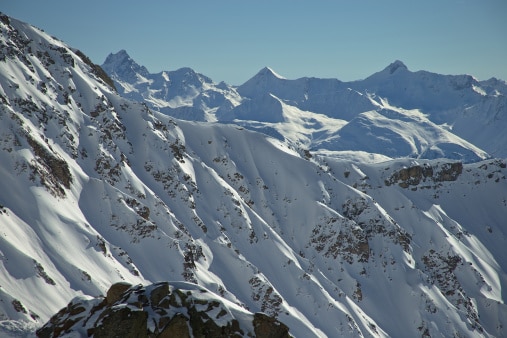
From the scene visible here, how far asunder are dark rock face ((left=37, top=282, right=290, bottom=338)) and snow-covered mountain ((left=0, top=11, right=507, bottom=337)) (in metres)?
50.3

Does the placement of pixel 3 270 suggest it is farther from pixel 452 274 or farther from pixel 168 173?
pixel 452 274

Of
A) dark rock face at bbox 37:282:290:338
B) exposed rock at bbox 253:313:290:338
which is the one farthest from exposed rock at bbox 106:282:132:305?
exposed rock at bbox 253:313:290:338

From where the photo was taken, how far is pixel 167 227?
150m

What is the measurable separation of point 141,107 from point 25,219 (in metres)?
76.9

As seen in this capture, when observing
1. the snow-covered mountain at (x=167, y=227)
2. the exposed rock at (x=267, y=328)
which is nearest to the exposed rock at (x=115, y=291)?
the exposed rock at (x=267, y=328)

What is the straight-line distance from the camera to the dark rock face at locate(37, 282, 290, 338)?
4234 cm

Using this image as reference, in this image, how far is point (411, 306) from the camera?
178875 mm

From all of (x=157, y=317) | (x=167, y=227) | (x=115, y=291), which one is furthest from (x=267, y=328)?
(x=167, y=227)

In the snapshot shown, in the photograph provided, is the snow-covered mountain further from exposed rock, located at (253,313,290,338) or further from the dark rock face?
exposed rock, located at (253,313,290,338)

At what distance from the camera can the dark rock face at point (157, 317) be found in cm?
4234

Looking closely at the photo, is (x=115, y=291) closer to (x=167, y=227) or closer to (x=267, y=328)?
(x=267, y=328)

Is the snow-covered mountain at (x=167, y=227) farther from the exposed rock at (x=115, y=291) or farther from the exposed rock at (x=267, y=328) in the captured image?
the exposed rock at (x=267, y=328)

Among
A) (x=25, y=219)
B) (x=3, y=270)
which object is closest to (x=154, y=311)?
(x=3, y=270)

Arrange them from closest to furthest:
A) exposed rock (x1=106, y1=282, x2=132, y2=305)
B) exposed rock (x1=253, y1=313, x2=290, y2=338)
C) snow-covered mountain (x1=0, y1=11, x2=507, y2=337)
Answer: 1. exposed rock (x1=253, y1=313, x2=290, y2=338)
2. exposed rock (x1=106, y1=282, x2=132, y2=305)
3. snow-covered mountain (x1=0, y1=11, x2=507, y2=337)
